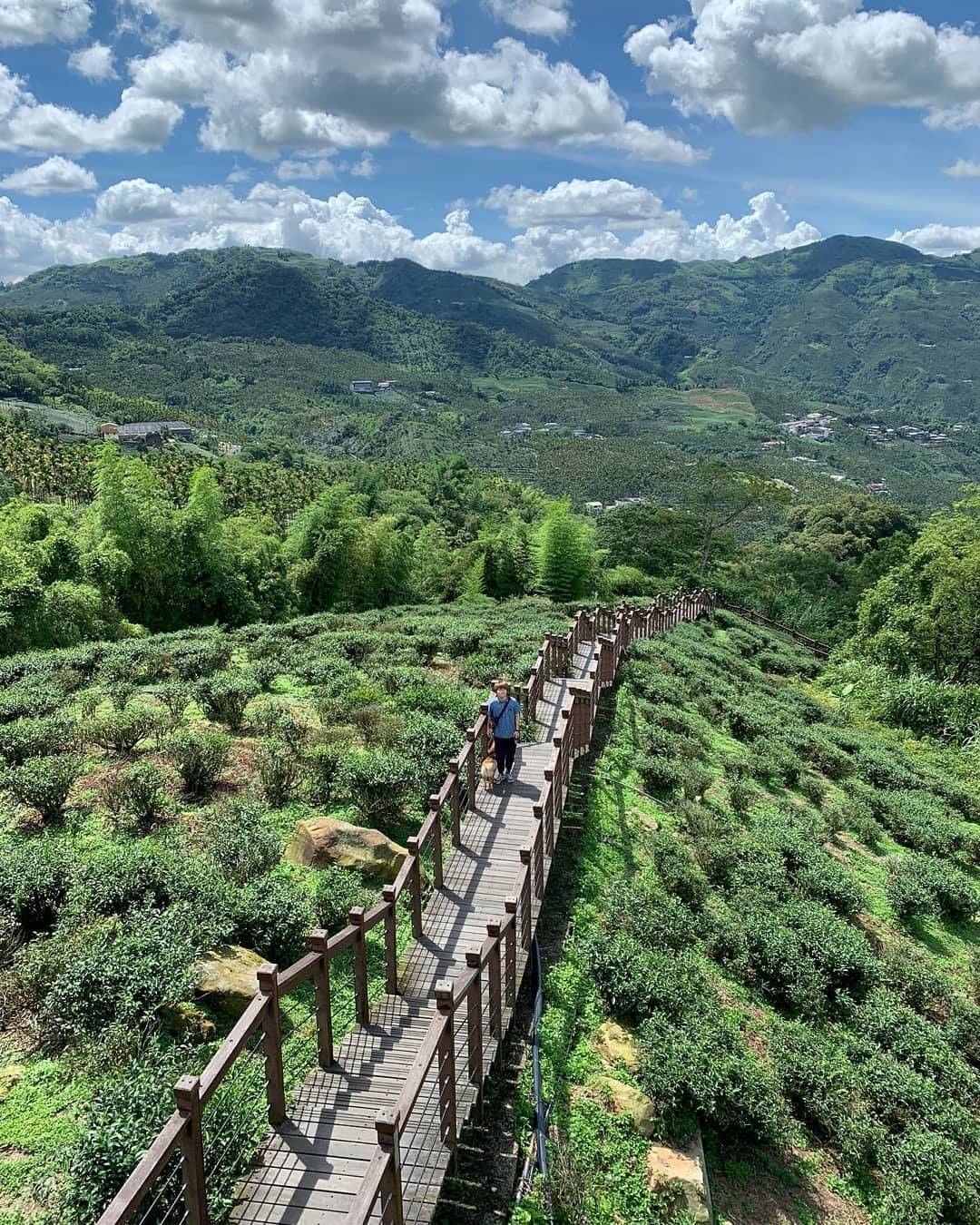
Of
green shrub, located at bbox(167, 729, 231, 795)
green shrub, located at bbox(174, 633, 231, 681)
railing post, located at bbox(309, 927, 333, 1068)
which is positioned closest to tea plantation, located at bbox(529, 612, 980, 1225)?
railing post, located at bbox(309, 927, 333, 1068)

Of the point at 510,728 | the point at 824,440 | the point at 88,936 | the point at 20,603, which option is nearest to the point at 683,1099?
the point at 510,728

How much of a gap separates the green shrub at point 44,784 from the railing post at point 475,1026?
5.42m

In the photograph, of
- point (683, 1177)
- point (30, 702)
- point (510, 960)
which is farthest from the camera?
point (30, 702)

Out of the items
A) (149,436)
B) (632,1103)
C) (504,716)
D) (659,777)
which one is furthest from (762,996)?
(149,436)

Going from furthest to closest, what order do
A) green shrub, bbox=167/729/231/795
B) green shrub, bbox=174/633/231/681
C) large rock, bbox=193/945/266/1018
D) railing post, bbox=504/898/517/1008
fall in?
green shrub, bbox=174/633/231/681, green shrub, bbox=167/729/231/795, railing post, bbox=504/898/517/1008, large rock, bbox=193/945/266/1018

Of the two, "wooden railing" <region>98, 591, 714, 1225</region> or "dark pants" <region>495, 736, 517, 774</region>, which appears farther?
"dark pants" <region>495, 736, 517, 774</region>

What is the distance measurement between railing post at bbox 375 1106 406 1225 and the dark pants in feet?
18.0

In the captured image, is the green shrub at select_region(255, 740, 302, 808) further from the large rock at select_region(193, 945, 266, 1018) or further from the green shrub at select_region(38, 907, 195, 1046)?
the green shrub at select_region(38, 907, 195, 1046)

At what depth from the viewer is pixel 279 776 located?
9.11m

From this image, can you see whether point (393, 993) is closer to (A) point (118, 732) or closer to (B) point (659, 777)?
(A) point (118, 732)

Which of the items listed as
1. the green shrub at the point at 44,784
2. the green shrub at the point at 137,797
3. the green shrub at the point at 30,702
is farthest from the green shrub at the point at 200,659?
the green shrub at the point at 137,797

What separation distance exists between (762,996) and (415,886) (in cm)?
400

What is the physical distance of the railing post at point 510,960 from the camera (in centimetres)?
594

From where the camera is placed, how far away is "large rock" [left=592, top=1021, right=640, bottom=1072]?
5.97 m
